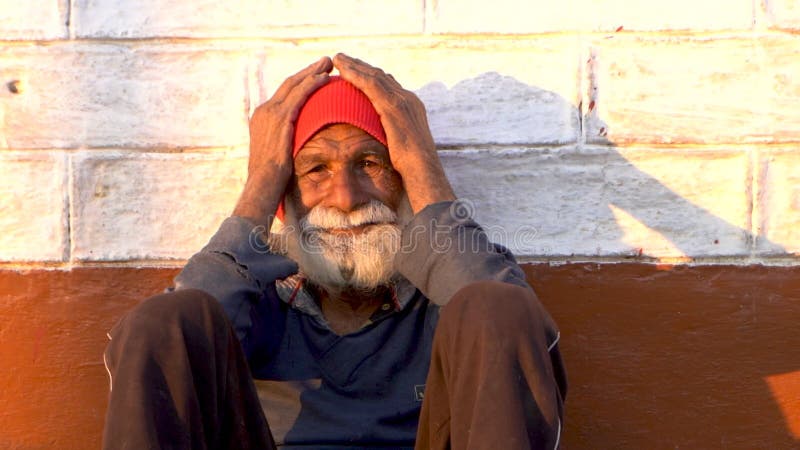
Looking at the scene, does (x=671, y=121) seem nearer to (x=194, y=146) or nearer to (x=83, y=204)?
(x=194, y=146)

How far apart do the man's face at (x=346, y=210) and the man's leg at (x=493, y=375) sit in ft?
3.12

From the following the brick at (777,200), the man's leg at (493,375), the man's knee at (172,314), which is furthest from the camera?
the brick at (777,200)

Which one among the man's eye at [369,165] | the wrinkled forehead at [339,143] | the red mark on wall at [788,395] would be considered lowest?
the red mark on wall at [788,395]

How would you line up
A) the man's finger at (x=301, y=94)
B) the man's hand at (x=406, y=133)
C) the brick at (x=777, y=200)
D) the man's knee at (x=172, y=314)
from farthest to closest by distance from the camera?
1. the brick at (x=777, y=200)
2. the man's finger at (x=301, y=94)
3. the man's hand at (x=406, y=133)
4. the man's knee at (x=172, y=314)

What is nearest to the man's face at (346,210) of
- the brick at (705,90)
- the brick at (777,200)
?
the brick at (705,90)

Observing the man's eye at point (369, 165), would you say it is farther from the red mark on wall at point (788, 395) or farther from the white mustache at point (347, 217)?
the red mark on wall at point (788, 395)

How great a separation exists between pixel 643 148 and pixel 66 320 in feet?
6.80

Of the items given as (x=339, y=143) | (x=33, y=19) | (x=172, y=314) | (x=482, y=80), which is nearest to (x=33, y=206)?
(x=33, y=19)

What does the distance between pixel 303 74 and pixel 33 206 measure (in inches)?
41.5

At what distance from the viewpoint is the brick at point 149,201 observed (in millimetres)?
3578

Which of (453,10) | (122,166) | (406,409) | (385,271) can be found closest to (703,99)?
(453,10)

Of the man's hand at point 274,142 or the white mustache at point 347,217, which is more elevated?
the man's hand at point 274,142

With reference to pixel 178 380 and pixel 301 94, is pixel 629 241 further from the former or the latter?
pixel 178 380

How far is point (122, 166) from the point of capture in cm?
361
